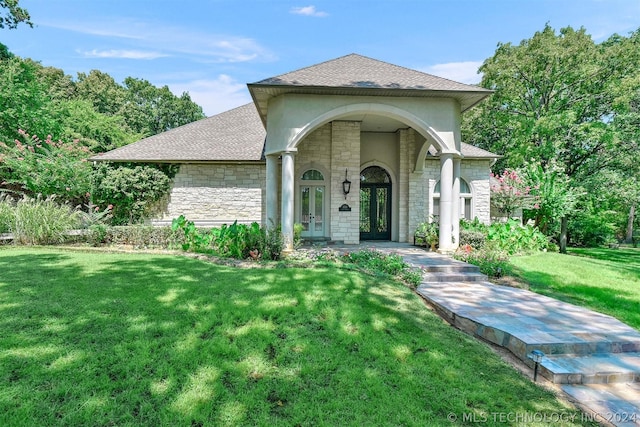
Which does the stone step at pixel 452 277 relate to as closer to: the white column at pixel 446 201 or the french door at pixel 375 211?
the white column at pixel 446 201

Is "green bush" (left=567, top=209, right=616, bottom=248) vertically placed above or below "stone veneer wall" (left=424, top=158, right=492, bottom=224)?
below

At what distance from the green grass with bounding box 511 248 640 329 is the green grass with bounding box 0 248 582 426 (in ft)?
10.8

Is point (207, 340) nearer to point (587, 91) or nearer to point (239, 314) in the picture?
point (239, 314)

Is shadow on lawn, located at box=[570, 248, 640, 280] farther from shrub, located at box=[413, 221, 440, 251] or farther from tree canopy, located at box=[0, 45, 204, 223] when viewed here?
tree canopy, located at box=[0, 45, 204, 223]

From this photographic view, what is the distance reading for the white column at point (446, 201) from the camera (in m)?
8.97

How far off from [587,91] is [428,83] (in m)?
12.2

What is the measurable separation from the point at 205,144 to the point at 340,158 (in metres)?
6.22

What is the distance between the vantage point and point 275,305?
4375 millimetres

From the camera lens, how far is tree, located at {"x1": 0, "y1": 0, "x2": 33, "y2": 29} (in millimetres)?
14173

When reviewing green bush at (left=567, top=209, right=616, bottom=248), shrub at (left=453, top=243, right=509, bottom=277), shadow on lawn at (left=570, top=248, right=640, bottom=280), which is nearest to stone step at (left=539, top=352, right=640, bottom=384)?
shrub at (left=453, top=243, right=509, bottom=277)

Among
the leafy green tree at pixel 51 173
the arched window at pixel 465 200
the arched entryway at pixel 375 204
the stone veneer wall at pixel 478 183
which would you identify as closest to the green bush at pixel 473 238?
Answer: the arched entryway at pixel 375 204

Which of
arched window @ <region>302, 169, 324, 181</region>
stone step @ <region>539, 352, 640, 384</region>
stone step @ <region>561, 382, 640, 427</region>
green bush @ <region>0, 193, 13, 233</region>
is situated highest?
arched window @ <region>302, 169, 324, 181</region>

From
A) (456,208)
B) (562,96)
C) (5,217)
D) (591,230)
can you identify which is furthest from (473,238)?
(591,230)

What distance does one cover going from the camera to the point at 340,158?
11.6m
